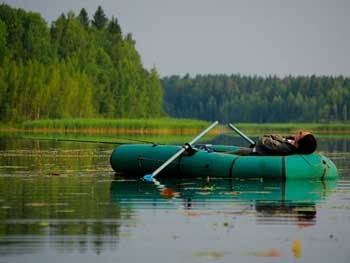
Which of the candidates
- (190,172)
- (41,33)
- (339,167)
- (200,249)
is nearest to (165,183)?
(190,172)

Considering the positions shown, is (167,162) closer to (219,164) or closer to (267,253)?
(219,164)

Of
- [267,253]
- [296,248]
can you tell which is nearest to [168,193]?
[296,248]

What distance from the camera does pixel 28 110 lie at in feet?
285

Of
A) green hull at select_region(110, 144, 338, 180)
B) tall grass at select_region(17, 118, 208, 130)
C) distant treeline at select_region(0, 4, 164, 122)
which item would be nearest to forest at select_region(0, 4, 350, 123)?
distant treeline at select_region(0, 4, 164, 122)

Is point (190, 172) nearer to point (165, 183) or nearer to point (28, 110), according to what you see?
point (165, 183)

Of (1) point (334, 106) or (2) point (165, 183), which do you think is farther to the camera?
(1) point (334, 106)

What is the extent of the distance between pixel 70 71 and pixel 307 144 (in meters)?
76.1

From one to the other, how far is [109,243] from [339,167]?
647 inches

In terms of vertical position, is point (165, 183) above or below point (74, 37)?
below

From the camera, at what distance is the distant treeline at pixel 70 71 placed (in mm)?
85625

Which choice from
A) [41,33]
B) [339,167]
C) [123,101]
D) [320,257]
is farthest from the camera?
[123,101]

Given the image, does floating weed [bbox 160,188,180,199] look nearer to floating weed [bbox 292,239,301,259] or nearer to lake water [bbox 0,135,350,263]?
lake water [bbox 0,135,350,263]

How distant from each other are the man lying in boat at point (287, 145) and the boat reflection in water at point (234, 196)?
0.70 m

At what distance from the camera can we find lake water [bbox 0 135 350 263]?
40.4ft
